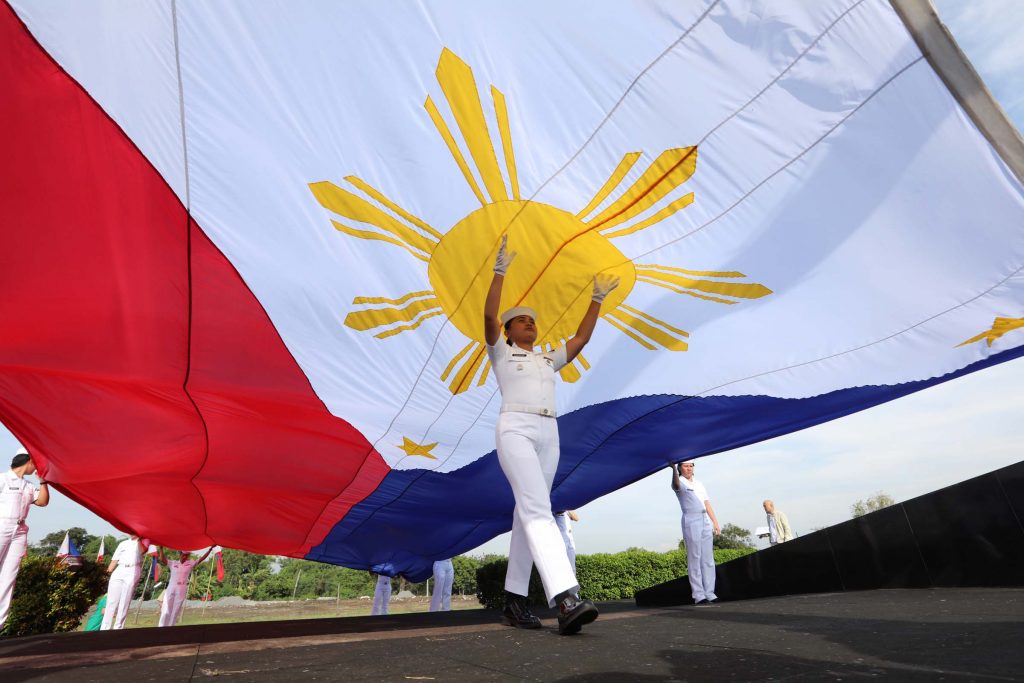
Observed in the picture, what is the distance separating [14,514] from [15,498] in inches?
Result: 4.9

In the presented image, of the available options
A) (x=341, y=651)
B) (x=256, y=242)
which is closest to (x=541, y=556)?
(x=341, y=651)

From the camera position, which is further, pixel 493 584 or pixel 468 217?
pixel 493 584

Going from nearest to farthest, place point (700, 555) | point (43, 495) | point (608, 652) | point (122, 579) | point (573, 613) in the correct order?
point (608, 652), point (573, 613), point (43, 495), point (700, 555), point (122, 579)

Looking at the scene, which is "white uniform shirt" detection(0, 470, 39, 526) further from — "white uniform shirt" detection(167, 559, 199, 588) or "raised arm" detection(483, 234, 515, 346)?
"raised arm" detection(483, 234, 515, 346)

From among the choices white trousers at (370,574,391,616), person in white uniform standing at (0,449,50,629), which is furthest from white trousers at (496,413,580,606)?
white trousers at (370,574,391,616)

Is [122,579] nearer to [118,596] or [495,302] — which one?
[118,596]

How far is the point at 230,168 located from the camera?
8.93 ft

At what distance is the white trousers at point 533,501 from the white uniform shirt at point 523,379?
0.05m

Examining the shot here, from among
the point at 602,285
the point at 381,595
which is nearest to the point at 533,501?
the point at 602,285

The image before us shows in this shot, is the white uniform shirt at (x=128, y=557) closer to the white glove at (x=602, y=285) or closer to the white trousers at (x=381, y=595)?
the white trousers at (x=381, y=595)

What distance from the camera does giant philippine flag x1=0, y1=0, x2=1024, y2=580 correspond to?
239 centimetres

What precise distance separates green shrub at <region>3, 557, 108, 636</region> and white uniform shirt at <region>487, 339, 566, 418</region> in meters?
6.14

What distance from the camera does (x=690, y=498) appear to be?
619 cm

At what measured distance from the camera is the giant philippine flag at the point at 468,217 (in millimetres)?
2389
